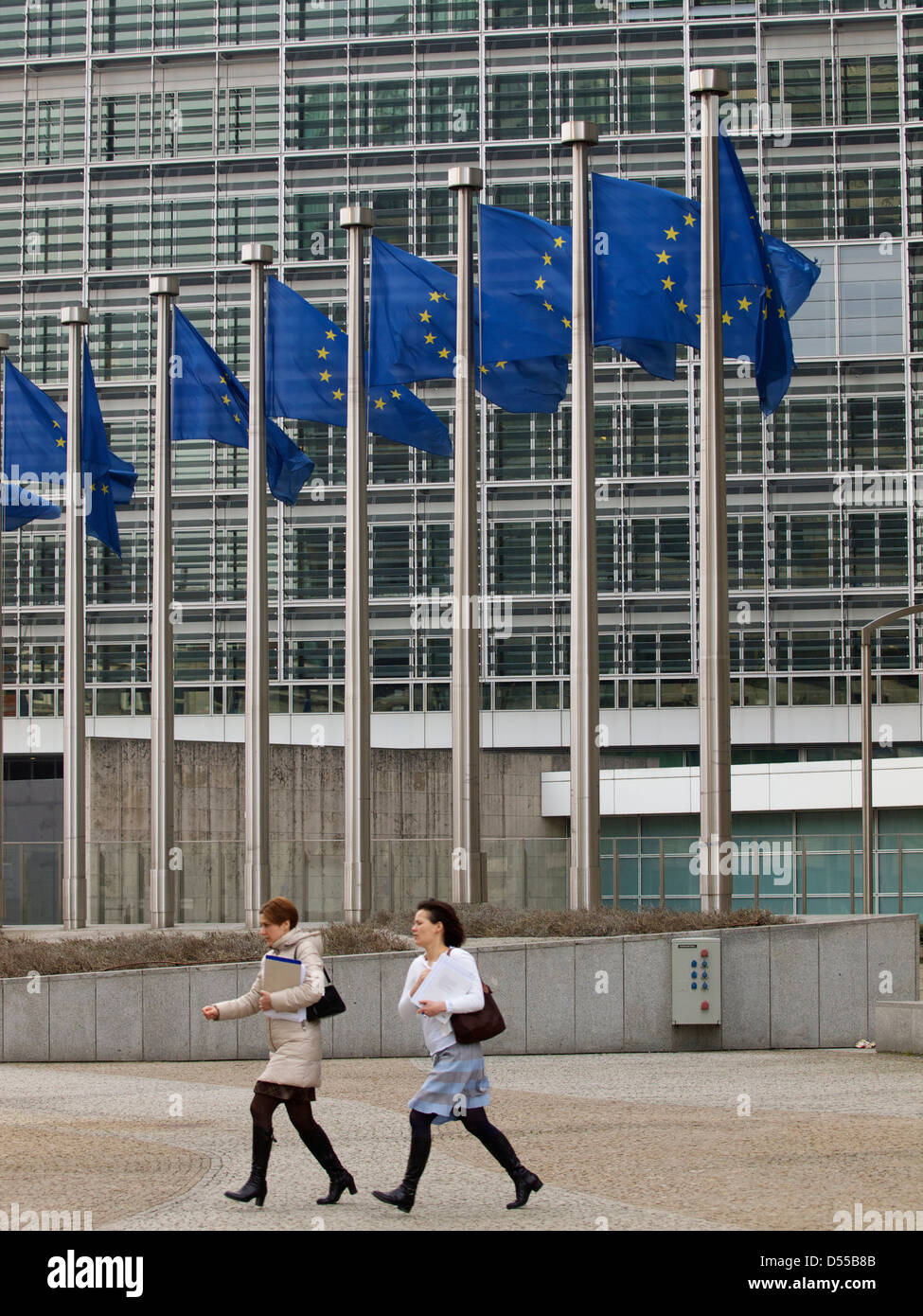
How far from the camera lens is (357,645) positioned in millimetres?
29031

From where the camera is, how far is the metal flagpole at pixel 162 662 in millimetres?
30688

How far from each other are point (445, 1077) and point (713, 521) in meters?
15.1

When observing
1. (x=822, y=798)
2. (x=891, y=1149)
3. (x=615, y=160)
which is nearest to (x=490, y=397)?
(x=891, y=1149)

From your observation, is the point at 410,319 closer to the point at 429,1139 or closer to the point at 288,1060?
the point at 288,1060

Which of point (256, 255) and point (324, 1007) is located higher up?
point (256, 255)

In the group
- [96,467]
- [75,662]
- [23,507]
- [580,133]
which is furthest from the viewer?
[75,662]

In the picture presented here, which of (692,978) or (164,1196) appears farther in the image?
(692,978)

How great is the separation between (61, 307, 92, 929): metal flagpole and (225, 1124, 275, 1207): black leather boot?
21.6 meters

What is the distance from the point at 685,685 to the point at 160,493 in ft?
93.5

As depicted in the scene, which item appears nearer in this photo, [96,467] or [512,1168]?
[512,1168]

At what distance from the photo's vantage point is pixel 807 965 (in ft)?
71.9

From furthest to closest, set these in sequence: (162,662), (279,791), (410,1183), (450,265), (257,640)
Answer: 1. (450,265)
2. (279,791)
3. (162,662)
4. (257,640)
5. (410,1183)

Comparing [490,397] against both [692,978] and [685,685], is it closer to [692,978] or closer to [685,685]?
[692,978]

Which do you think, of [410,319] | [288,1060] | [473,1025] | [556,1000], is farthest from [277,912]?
[410,319]
